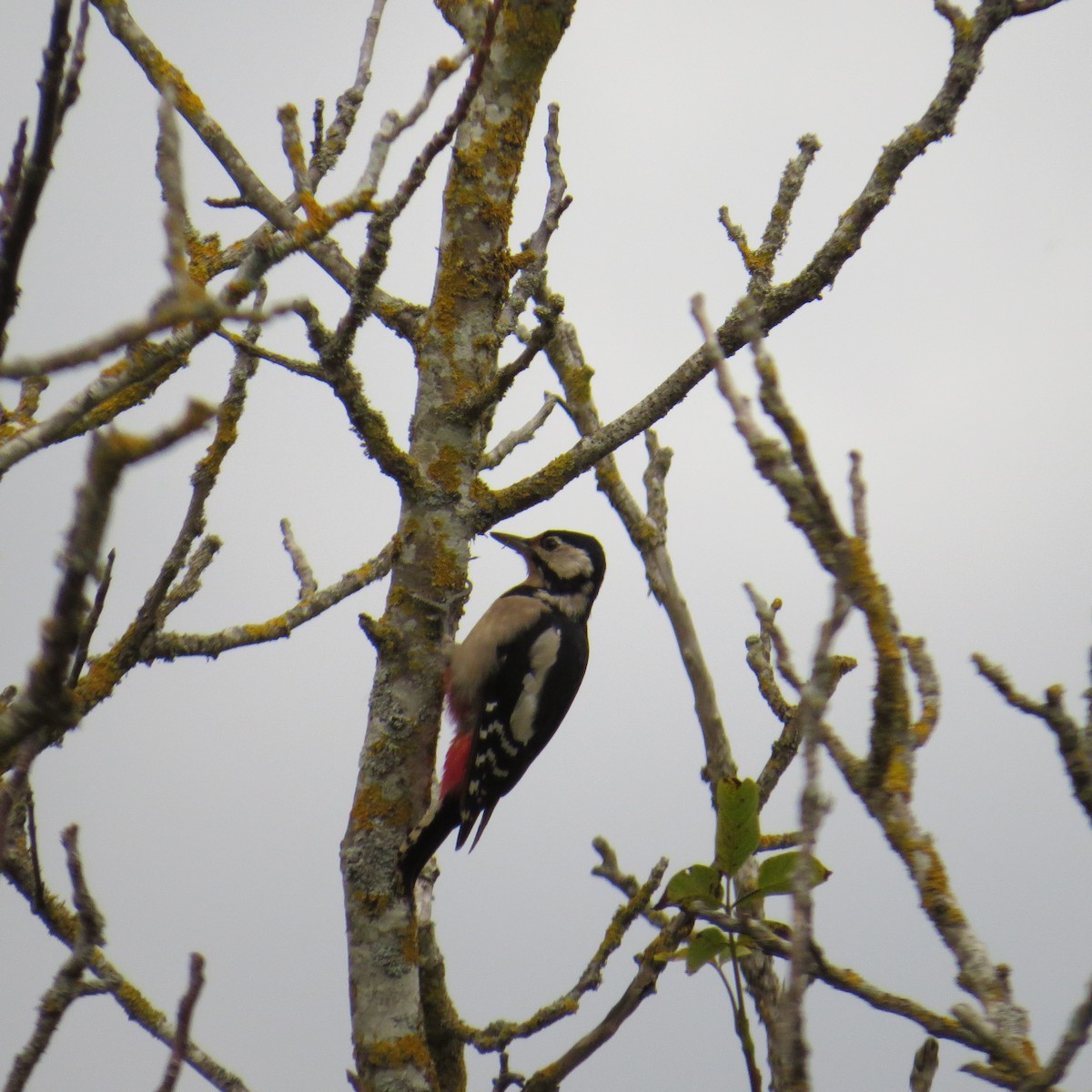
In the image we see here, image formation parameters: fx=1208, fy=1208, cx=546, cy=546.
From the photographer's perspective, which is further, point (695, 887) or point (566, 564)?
point (566, 564)

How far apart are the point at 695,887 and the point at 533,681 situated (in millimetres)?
2517

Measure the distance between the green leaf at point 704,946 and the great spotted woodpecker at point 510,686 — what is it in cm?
166

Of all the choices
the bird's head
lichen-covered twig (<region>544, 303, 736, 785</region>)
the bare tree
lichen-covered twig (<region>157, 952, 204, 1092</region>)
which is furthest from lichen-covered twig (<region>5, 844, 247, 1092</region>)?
the bird's head

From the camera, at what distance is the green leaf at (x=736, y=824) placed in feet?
5.49

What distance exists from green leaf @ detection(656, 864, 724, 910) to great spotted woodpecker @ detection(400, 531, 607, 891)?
5.71 feet

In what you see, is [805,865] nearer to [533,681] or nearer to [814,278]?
[814,278]

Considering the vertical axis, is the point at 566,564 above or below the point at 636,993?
above

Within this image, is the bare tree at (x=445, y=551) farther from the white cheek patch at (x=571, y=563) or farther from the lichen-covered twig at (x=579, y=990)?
the white cheek patch at (x=571, y=563)

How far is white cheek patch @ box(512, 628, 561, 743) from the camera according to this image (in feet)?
13.5

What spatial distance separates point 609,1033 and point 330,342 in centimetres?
120

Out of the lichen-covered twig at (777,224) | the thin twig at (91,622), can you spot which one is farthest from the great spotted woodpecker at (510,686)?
the thin twig at (91,622)

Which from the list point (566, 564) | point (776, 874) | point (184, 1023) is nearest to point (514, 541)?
point (566, 564)

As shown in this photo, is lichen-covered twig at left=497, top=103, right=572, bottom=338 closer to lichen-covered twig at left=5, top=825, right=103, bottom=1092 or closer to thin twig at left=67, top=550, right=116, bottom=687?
thin twig at left=67, top=550, right=116, bottom=687

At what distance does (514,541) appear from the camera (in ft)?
16.0
